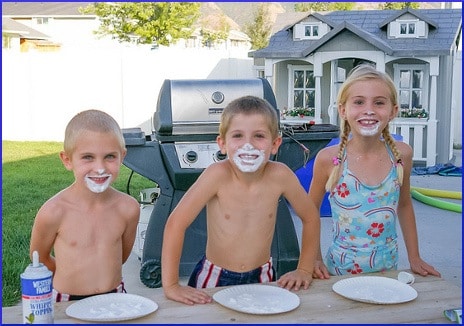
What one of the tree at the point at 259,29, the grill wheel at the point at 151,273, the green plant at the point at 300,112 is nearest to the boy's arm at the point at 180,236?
the grill wheel at the point at 151,273

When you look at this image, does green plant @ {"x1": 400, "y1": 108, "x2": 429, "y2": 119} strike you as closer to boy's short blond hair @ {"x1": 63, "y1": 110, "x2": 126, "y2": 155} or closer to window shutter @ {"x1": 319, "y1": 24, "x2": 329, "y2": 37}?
window shutter @ {"x1": 319, "y1": 24, "x2": 329, "y2": 37}

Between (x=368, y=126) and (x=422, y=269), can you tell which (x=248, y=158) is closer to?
(x=368, y=126)

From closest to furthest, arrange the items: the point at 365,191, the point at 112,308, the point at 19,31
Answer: the point at 112,308 < the point at 365,191 < the point at 19,31

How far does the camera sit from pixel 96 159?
2.00 meters

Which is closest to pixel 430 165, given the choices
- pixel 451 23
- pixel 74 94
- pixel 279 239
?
pixel 451 23

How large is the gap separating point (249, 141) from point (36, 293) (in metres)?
0.79

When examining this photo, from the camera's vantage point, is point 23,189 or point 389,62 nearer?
point 23,189

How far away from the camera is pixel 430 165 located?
9.53 m

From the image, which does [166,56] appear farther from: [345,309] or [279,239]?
[345,309]

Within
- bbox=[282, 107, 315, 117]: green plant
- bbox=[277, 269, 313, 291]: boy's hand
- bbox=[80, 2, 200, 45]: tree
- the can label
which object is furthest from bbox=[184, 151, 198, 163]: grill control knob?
bbox=[80, 2, 200, 45]: tree

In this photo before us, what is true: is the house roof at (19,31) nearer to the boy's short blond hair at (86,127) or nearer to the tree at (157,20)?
the tree at (157,20)

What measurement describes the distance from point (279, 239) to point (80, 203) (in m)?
2.05

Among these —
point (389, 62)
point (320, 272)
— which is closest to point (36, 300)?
point (320, 272)

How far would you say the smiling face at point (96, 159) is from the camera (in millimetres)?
1999
